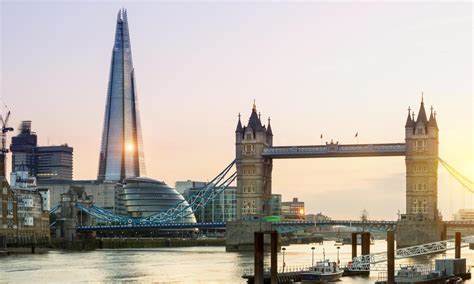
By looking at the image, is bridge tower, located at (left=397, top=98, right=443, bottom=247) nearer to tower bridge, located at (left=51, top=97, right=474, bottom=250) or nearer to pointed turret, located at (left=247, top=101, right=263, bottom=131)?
tower bridge, located at (left=51, top=97, right=474, bottom=250)

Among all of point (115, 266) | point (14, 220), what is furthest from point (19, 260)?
point (14, 220)

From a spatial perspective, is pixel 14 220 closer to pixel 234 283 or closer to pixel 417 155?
pixel 417 155

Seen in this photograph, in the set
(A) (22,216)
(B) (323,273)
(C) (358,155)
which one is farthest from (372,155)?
(B) (323,273)

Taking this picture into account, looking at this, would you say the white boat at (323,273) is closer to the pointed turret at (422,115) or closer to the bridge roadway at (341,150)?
the bridge roadway at (341,150)

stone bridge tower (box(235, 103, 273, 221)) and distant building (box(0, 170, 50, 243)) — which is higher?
stone bridge tower (box(235, 103, 273, 221))

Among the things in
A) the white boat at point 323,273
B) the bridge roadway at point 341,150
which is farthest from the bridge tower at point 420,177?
the white boat at point 323,273

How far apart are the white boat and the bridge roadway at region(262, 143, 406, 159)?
74.2 m

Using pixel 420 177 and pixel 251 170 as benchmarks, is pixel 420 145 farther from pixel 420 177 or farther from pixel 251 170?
pixel 251 170

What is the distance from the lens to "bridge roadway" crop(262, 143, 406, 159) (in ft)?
531

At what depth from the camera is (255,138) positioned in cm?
17162

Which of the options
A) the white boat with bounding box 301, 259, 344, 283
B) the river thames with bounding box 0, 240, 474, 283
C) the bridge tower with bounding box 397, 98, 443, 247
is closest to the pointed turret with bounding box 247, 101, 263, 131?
the bridge tower with bounding box 397, 98, 443, 247

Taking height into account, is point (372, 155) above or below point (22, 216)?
above

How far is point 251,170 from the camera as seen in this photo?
171000 millimetres

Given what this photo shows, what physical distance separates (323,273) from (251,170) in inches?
3368
